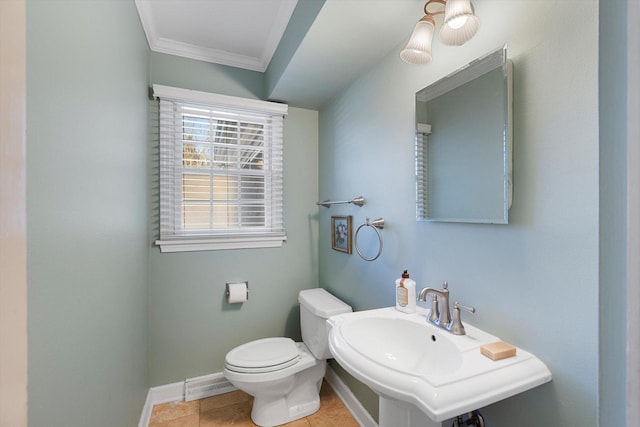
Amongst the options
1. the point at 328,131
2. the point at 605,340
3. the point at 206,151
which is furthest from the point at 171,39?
the point at 605,340

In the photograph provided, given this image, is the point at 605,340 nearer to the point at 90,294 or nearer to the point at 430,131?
the point at 430,131

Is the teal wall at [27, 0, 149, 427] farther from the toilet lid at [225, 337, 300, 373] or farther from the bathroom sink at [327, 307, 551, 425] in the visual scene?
the bathroom sink at [327, 307, 551, 425]

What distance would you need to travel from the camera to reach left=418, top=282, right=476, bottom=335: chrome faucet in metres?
1.05

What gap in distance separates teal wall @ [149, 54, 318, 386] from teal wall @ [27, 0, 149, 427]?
49cm

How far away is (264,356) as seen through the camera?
1771 mm

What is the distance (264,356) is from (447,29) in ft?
6.20

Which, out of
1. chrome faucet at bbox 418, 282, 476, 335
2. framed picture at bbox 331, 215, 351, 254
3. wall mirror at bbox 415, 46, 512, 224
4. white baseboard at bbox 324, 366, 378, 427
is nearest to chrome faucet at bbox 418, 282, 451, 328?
chrome faucet at bbox 418, 282, 476, 335

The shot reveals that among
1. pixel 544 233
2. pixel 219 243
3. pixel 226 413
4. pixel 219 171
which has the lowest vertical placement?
pixel 226 413

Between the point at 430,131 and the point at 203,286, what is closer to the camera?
the point at 430,131

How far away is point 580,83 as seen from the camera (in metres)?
0.78

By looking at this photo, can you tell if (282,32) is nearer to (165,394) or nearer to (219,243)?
(219,243)

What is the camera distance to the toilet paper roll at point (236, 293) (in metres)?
2.07

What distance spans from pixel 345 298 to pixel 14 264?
182 cm

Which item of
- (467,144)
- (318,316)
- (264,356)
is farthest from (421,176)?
(264,356)
